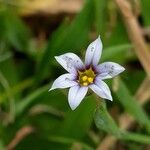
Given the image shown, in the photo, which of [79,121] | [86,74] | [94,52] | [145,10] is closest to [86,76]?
[86,74]

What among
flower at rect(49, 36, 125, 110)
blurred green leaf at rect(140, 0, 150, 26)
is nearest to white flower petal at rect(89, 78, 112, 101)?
flower at rect(49, 36, 125, 110)

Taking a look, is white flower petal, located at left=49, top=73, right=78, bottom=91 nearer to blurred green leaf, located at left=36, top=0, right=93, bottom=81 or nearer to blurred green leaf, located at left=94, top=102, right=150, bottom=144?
blurred green leaf, located at left=94, top=102, right=150, bottom=144

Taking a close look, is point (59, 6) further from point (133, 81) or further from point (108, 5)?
point (133, 81)

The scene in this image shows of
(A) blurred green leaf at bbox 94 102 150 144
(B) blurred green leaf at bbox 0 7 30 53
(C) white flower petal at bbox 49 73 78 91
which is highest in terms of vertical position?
(B) blurred green leaf at bbox 0 7 30 53

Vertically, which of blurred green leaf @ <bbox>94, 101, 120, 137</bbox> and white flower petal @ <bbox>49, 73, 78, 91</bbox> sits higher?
white flower petal @ <bbox>49, 73, 78, 91</bbox>

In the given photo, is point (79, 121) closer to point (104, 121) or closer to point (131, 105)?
point (131, 105)

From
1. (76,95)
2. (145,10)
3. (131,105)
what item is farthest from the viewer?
(145,10)

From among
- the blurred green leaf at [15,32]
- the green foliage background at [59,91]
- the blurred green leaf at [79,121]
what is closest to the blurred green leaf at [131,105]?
the green foliage background at [59,91]
